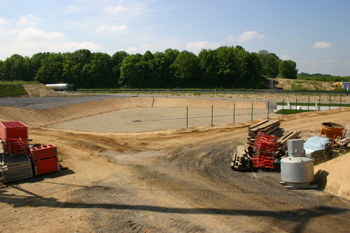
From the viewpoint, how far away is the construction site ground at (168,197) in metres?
8.12

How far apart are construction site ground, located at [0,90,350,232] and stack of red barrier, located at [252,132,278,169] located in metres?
0.64

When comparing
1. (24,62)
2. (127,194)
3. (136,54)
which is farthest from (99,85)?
(127,194)

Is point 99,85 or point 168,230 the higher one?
point 99,85

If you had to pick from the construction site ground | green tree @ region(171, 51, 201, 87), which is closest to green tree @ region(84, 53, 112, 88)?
green tree @ region(171, 51, 201, 87)

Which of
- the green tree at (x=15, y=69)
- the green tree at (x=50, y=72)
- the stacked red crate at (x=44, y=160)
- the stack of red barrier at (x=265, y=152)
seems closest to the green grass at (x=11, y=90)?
the stacked red crate at (x=44, y=160)

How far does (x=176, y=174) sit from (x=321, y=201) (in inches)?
253

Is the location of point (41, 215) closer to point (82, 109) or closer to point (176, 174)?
point (176, 174)

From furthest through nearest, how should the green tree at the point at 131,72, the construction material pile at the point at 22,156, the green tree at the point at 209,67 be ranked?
the green tree at the point at 131,72, the green tree at the point at 209,67, the construction material pile at the point at 22,156

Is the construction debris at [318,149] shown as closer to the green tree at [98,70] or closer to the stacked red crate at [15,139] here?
the stacked red crate at [15,139]

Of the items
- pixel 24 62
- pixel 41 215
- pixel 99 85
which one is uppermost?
pixel 24 62

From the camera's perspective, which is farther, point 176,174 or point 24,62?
point 24,62

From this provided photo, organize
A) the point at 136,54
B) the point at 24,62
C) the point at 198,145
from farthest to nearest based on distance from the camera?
the point at 24,62 → the point at 136,54 → the point at 198,145

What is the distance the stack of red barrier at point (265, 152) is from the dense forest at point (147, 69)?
82.6 meters

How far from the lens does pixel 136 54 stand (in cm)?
10506
